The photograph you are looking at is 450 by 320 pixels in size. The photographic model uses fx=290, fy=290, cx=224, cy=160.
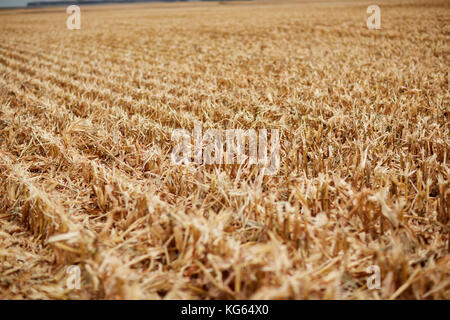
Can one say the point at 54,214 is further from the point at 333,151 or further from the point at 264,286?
the point at 333,151

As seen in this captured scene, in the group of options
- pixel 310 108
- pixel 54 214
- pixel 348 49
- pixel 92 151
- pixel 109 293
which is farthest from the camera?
pixel 348 49

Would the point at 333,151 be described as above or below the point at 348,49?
below

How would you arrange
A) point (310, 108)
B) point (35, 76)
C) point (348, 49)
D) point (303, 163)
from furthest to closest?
point (348, 49)
point (35, 76)
point (310, 108)
point (303, 163)

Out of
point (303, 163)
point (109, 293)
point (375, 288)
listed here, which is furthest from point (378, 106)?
point (109, 293)

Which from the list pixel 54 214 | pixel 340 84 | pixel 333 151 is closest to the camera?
pixel 54 214

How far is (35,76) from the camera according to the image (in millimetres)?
6438

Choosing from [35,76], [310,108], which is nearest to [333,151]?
[310,108]

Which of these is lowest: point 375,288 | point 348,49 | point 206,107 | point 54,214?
point 375,288

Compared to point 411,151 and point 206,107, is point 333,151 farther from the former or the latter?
point 206,107

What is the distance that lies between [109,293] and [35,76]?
6851mm

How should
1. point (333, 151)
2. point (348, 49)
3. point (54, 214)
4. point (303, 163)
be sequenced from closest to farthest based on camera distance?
point (54, 214), point (303, 163), point (333, 151), point (348, 49)

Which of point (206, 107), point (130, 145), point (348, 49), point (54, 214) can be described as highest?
point (348, 49)

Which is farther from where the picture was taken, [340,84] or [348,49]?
[348,49]

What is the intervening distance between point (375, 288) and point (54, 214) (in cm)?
174
